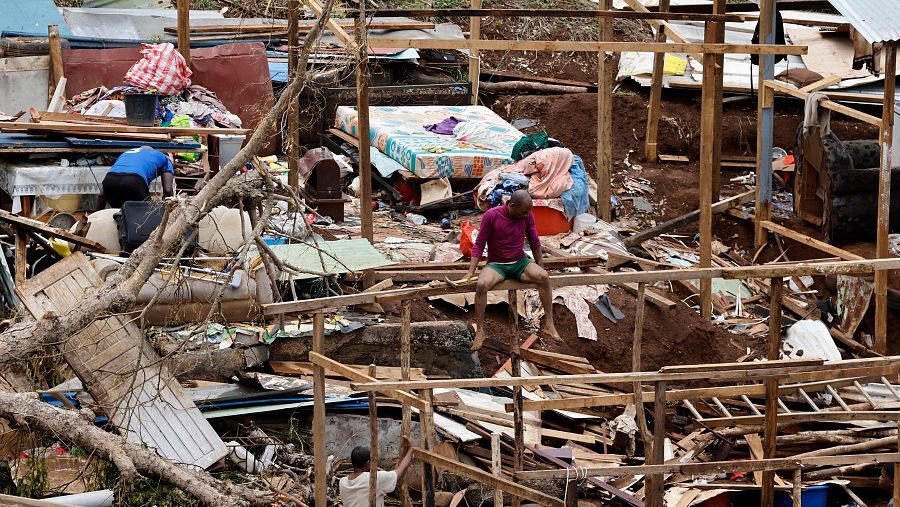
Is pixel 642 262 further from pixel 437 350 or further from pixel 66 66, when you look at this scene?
pixel 66 66

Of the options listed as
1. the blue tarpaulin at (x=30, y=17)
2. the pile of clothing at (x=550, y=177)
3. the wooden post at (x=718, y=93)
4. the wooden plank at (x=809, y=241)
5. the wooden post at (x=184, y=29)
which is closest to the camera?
the wooden post at (x=718, y=93)

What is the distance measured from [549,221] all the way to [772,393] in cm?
632

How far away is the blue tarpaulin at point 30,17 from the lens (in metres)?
19.1

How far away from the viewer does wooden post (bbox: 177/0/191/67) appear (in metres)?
16.8

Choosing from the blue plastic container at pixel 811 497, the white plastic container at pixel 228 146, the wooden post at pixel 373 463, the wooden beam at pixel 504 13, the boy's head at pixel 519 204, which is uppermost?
the wooden beam at pixel 504 13

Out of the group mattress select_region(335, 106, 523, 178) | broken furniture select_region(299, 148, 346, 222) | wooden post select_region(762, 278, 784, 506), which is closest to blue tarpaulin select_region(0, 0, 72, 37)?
mattress select_region(335, 106, 523, 178)

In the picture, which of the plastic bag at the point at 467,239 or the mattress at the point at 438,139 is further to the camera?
the mattress at the point at 438,139

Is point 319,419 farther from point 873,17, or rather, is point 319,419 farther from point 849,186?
point 849,186

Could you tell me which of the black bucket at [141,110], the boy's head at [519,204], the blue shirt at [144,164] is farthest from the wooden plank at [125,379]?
the black bucket at [141,110]

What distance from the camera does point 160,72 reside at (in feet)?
54.6

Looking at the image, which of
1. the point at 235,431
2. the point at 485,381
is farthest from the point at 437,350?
the point at 485,381

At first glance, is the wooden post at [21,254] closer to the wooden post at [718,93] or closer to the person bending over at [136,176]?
the person bending over at [136,176]

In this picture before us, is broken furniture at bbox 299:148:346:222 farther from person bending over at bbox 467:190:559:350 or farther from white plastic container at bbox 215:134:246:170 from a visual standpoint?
person bending over at bbox 467:190:559:350

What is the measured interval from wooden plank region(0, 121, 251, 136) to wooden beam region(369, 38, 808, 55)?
132 inches
